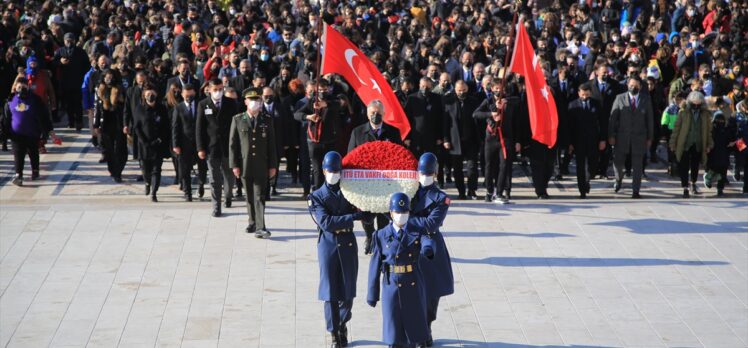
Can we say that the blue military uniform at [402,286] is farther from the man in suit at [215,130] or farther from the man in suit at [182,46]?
the man in suit at [182,46]

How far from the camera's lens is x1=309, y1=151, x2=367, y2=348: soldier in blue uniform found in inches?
449

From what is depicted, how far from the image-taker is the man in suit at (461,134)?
1786 centimetres

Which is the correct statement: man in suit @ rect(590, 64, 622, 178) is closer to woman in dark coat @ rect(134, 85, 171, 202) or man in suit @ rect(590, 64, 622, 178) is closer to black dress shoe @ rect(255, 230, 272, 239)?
black dress shoe @ rect(255, 230, 272, 239)

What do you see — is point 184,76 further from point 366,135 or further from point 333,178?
point 333,178

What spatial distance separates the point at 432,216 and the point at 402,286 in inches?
28.8

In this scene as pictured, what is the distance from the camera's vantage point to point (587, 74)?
70.7 ft

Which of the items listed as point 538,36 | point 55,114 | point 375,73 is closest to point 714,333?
point 375,73

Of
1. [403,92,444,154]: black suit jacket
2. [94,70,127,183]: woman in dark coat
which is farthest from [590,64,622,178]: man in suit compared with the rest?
[94,70,127,183]: woman in dark coat

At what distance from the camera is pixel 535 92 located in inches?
664

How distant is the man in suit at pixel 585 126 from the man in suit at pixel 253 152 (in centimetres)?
474

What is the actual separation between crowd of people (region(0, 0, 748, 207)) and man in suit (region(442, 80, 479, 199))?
2cm

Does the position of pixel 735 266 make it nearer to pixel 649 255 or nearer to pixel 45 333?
pixel 649 255

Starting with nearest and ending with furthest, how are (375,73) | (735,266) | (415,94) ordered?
(735,266) → (375,73) → (415,94)

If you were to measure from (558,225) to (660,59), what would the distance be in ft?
23.3
